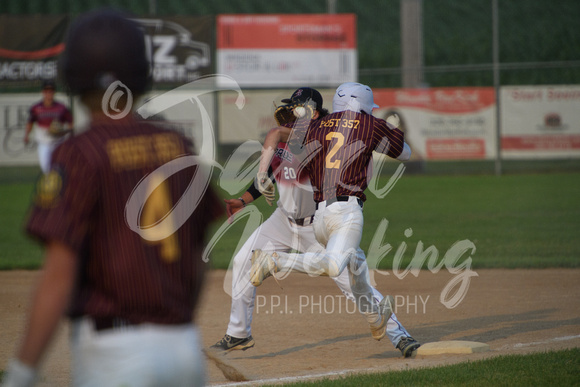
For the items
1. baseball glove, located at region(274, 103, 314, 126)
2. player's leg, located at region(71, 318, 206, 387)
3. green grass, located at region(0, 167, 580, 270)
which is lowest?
green grass, located at region(0, 167, 580, 270)

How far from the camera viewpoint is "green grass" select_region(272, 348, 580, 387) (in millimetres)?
4574

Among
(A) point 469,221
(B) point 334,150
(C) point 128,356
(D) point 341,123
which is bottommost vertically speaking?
(A) point 469,221

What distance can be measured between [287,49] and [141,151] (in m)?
21.7

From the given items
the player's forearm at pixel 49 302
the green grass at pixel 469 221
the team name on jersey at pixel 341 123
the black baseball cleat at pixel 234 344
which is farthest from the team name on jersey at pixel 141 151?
the green grass at pixel 469 221

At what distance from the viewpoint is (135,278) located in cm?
204

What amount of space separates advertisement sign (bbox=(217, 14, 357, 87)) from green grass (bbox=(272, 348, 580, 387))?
18639mm

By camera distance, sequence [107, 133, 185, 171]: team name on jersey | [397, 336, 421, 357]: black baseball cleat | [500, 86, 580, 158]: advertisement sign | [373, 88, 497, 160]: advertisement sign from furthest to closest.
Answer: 1. [373, 88, 497, 160]: advertisement sign
2. [500, 86, 580, 158]: advertisement sign
3. [397, 336, 421, 357]: black baseball cleat
4. [107, 133, 185, 171]: team name on jersey

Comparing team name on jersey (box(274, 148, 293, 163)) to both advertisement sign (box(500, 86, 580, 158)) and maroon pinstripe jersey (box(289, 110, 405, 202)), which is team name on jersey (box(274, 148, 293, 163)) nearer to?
maroon pinstripe jersey (box(289, 110, 405, 202))

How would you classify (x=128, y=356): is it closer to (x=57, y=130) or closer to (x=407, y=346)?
(x=407, y=346)

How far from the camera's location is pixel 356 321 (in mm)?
6895

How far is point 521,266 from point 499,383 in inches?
202

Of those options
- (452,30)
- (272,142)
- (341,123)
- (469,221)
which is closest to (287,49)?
(469,221)

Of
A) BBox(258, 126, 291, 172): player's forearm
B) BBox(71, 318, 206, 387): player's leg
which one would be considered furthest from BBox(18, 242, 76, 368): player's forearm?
BBox(258, 126, 291, 172): player's forearm

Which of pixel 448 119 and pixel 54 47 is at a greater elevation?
pixel 54 47
